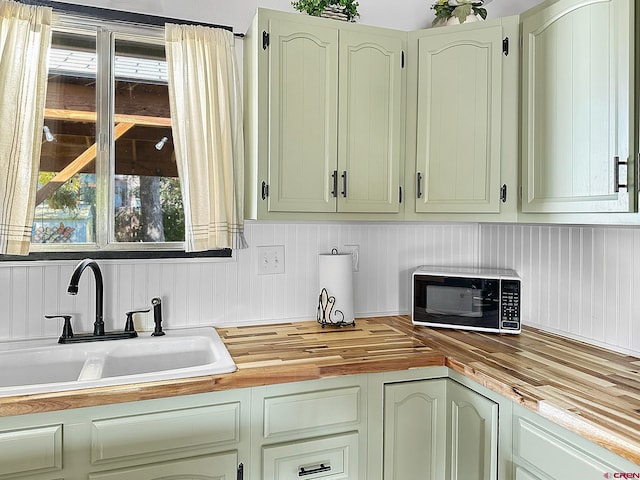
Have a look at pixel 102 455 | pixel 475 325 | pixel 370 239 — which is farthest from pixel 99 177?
pixel 475 325

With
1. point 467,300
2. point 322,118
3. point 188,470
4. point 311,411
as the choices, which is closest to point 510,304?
point 467,300

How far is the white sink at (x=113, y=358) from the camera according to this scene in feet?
5.01

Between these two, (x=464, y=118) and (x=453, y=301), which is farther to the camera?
(x=453, y=301)

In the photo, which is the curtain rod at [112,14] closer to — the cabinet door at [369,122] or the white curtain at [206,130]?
the white curtain at [206,130]

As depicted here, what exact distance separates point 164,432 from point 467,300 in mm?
1281

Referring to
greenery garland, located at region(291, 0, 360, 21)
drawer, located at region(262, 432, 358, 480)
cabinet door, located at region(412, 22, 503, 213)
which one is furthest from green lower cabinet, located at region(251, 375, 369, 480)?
greenery garland, located at region(291, 0, 360, 21)

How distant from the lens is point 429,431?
167 cm

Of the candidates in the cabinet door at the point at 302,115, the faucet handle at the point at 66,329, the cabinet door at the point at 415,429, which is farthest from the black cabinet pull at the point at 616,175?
the faucet handle at the point at 66,329

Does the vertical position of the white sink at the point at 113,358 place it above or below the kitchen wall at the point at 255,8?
below

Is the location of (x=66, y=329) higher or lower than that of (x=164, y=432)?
higher

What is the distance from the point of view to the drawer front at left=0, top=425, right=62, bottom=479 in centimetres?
122

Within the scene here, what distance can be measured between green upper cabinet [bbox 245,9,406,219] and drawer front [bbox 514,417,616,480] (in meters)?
0.96

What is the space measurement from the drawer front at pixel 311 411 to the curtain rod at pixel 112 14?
153cm

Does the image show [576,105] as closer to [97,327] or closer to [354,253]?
[354,253]
